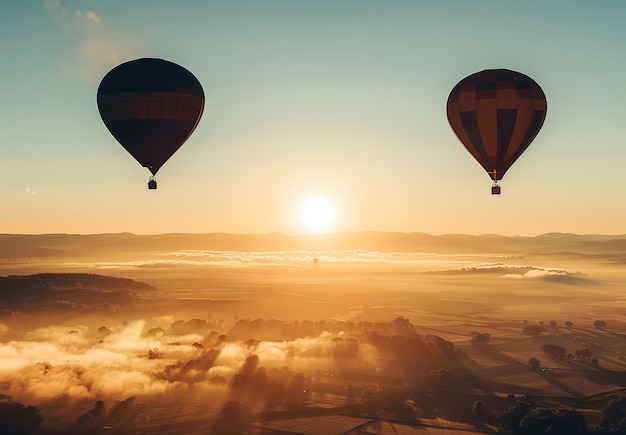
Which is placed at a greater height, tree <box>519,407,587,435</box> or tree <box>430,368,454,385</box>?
tree <box>430,368,454,385</box>

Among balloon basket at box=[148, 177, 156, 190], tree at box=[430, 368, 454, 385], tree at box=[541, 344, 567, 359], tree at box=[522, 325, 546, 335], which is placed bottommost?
tree at box=[430, 368, 454, 385]

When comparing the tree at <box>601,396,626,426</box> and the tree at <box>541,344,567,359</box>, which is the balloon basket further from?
the tree at <box>541,344,567,359</box>

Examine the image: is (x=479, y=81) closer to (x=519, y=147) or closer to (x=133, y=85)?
(x=519, y=147)

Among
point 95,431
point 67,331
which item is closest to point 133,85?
point 95,431

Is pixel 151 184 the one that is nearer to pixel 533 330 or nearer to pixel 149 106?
pixel 149 106

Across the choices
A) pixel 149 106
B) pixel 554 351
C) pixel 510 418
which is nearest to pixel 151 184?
pixel 149 106

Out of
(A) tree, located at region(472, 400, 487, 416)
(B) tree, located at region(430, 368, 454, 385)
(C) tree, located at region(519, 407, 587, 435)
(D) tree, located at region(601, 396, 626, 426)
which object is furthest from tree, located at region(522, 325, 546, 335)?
(C) tree, located at region(519, 407, 587, 435)

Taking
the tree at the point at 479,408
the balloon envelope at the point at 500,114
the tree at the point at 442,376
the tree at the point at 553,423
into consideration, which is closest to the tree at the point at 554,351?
the tree at the point at 442,376

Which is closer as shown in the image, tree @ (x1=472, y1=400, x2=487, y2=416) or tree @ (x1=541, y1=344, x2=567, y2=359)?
tree @ (x1=472, y1=400, x2=487, y2=416)
